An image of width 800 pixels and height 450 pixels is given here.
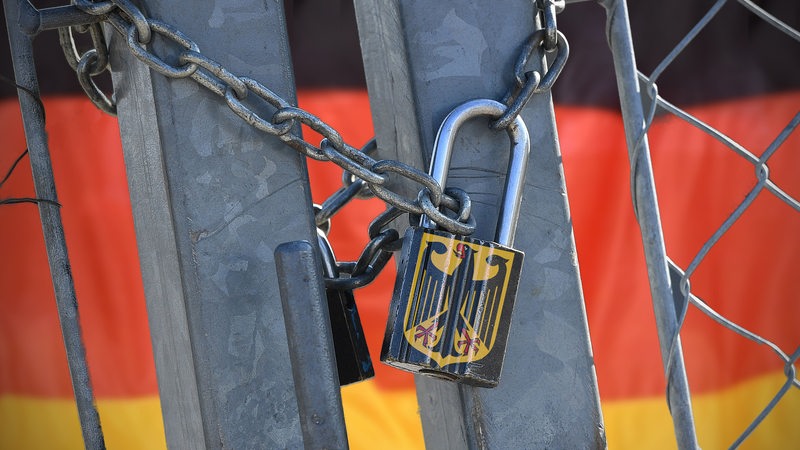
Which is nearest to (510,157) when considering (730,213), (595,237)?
(595,237)

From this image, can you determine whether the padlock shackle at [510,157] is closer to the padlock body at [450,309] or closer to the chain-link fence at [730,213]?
the padlock body at [450,309]

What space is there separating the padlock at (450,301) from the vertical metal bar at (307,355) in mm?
89

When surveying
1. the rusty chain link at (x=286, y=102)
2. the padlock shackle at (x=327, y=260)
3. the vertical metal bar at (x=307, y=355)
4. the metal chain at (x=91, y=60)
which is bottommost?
the vertical metal bar at (x=307, y=355)

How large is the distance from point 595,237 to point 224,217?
188cm

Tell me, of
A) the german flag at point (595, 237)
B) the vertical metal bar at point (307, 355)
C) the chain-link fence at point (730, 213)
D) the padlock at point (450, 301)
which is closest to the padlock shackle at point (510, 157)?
the padlock at point (450, 301)

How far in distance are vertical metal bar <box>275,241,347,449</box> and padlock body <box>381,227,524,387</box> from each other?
9cm

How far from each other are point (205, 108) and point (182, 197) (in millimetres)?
52

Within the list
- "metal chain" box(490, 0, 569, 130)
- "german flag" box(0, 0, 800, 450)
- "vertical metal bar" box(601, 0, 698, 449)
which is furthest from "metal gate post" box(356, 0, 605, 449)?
"german flag" box(0, 0, 800, 450)

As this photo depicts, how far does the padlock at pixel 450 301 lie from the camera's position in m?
0.49

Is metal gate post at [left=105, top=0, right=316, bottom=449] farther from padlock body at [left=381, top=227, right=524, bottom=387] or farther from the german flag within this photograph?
the german flag

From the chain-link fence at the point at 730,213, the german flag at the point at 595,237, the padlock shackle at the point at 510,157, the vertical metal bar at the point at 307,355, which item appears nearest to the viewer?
the vertical metal bar at the point at 307,355

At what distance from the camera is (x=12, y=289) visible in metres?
2.07

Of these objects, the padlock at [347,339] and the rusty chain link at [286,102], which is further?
the padlock at [347,339]

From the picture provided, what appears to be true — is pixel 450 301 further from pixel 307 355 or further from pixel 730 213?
pixel 730 213
